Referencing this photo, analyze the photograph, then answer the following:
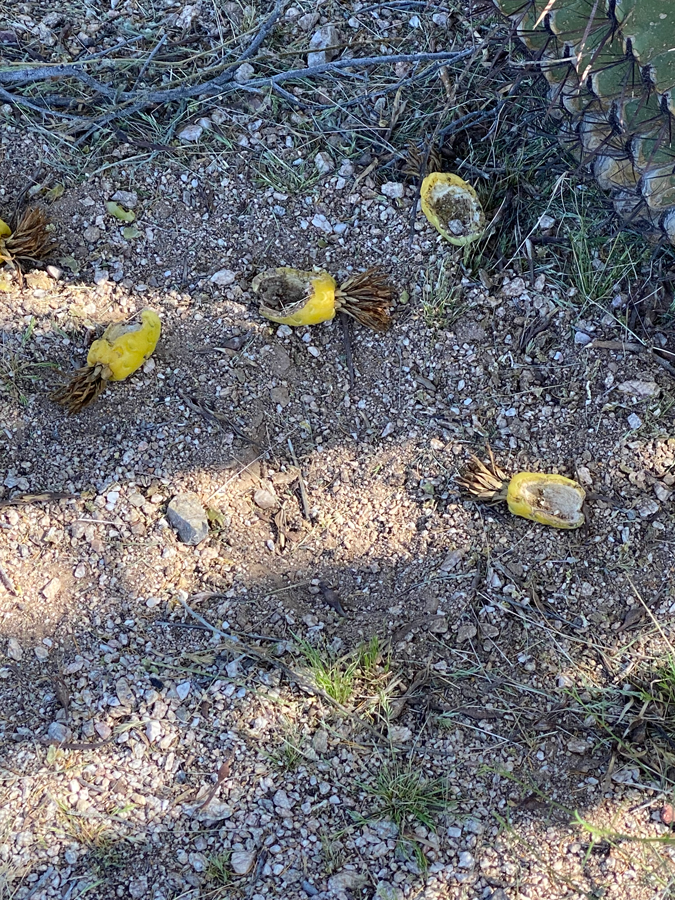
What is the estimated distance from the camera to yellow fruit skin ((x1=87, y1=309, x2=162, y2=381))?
7.50ft

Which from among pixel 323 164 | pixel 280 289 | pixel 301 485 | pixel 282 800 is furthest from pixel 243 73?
pixel 282 800

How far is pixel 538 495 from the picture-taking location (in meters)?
2.23

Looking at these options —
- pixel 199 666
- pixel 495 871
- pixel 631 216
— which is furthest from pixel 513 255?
pixel 495 871

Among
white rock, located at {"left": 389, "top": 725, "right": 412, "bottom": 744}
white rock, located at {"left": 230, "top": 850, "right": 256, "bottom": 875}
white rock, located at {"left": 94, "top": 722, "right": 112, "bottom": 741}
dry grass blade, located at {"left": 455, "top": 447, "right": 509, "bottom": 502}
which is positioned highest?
dry grass blade, located at {"left": 455, "top": 447, "right": 509, "bottom": 502}

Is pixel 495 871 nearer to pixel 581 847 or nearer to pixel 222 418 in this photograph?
pixel 581 847

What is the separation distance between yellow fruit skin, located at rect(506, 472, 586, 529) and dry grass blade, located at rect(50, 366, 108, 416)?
50.3 inches

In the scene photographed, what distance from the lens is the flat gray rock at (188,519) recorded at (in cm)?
222

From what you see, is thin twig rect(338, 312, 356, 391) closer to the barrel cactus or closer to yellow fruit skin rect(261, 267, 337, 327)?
yellow fruit skin rect(261, 267, 337, 327)

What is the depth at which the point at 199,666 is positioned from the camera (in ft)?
6.93

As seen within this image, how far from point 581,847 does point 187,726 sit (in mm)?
1055

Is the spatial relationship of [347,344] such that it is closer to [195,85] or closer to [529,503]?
[529,503]

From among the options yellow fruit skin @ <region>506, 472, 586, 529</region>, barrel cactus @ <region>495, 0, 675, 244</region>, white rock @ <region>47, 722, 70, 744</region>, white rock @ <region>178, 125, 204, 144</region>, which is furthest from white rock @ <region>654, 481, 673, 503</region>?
white rock @ <region>178, 125, 204, 144</region>

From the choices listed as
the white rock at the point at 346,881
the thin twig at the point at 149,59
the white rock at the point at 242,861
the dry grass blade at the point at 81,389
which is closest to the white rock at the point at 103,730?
the white rock at the point at 242,861

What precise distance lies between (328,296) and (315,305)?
0.18 ft
